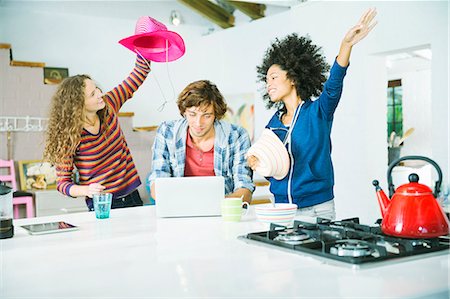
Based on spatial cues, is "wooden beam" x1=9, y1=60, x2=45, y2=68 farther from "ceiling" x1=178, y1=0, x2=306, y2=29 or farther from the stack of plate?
the stack of plate

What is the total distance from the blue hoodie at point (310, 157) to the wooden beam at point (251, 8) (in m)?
4.18

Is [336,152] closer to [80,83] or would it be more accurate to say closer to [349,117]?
[349,117]

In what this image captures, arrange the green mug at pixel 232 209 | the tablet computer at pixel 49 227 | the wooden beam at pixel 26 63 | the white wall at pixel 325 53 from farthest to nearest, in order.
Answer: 1. the wooden beam at pixel 26 63
2. the white wall at pixel 325 53
3. the green mug at pixel 232 209
4. the tablet computer at pixel 49 227

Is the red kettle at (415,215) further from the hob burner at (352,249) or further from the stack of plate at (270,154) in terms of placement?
the stack of plate at (270,154)

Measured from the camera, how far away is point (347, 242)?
1.32m

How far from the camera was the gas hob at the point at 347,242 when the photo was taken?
48.8 inches

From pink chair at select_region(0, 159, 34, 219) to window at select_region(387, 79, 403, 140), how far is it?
207 inches

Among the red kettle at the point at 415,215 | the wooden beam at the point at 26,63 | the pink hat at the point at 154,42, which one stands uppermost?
the wooden beam at the point at 26,63

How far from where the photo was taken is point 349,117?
489 cm

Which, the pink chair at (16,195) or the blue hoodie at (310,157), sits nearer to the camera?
the blue hoodie at (310,157)

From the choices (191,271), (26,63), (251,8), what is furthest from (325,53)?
(191,271)

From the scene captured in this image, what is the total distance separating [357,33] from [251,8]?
447cm

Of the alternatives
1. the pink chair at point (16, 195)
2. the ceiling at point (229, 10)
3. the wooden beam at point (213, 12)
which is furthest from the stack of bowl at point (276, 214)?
the wooden beam at point (213, 12)

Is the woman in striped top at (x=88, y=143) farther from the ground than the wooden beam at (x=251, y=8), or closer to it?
closer to it
